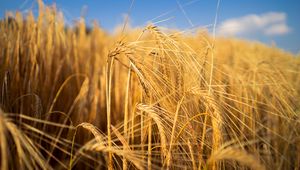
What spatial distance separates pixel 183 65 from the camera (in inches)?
33.6

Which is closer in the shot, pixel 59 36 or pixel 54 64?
pixel 54 64

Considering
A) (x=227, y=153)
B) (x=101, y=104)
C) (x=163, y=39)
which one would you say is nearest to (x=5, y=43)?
(x=101, y=104)

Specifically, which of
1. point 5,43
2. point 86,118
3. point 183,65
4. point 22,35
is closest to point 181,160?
point 183,65

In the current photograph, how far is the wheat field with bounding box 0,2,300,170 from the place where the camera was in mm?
742

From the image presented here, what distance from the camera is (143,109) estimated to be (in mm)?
745

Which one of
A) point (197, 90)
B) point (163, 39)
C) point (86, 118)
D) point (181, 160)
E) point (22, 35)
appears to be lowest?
point (181, 160)

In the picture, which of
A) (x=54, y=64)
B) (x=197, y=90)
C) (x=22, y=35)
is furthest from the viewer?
(x=54, y=64)

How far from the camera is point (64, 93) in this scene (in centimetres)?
150

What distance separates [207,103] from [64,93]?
3.28 ft

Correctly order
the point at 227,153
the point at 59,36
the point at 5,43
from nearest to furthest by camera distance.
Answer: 1. the point at 227,153
2. the point at 5,43
3. the point at 59,36

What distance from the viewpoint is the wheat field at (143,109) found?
2.43 ft

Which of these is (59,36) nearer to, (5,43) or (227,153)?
(5,43)

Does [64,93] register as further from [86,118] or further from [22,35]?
[22,35]

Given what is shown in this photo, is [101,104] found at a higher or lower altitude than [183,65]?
lower
